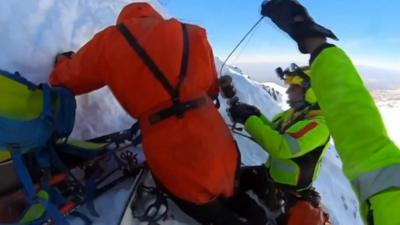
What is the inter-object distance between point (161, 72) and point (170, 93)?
0.14 metres

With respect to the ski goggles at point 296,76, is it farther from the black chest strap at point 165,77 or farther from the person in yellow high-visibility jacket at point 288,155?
the black chest strap at point 165,77

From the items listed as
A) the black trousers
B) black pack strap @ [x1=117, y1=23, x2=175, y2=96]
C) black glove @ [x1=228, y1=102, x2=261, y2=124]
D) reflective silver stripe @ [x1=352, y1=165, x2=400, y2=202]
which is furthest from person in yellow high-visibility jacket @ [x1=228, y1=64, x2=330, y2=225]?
reflective silver stripe @ [x1=352, y1=165, x2=400, y2=202]

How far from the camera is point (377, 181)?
1547 millimetres

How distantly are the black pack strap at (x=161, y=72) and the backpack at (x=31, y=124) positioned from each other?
625 millimetres

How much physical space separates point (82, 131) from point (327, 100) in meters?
2.79

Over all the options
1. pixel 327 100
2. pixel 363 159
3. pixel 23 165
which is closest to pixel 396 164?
pixel 363 159

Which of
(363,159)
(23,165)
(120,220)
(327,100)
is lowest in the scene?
(120,220)

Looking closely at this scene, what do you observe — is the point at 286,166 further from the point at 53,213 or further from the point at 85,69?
the point at 53,213

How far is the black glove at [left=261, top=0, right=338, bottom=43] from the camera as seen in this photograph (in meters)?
1.95

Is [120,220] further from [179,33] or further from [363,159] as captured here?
[363,159]

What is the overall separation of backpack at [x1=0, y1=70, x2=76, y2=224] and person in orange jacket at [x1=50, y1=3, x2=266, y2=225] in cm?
24

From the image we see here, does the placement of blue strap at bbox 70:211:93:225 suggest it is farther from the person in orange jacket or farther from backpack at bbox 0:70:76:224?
the person in orange jacket

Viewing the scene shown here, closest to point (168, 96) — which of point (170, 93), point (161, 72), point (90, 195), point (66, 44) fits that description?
point (170, 93)

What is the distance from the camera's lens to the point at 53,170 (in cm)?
328
